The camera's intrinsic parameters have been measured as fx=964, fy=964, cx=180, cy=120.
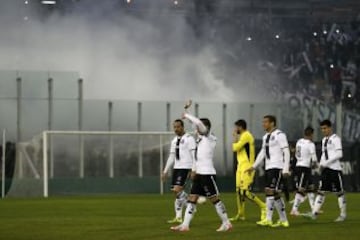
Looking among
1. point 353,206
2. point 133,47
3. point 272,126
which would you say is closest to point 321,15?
point 133,47

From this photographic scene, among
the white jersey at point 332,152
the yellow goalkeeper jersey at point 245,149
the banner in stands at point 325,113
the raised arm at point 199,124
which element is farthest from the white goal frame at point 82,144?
the raised arm at point 199,124

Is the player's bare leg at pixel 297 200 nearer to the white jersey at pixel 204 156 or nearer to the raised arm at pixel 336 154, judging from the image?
the raised arm at pixel 336 154

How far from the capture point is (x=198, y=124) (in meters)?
18.5

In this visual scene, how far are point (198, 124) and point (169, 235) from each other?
7.43ft

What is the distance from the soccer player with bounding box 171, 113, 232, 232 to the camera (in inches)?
739

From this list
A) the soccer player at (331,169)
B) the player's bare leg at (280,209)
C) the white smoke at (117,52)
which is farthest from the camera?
the white smoke at (117,52)

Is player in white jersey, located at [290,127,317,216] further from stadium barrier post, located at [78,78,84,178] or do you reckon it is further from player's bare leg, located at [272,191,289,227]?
stadium barrier post, located at [78,78,84,178]

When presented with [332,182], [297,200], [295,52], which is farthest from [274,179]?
[295,52]

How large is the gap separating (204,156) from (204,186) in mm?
632

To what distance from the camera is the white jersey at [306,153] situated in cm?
2708

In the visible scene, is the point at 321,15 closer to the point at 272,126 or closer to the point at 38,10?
the point at 38,10

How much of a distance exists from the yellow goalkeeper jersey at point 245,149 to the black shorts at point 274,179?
278 cm

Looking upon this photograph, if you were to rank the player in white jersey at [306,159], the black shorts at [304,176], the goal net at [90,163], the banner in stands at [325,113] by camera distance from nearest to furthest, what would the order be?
the black shorts at [304,176], the player in white jersey at [306,159], the goal net at [90,163], the banner in stands at [325,113]

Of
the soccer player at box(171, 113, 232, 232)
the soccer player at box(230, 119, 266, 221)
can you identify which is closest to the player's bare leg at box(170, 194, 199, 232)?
the soccer player at box(171, 113, 232, 232)
